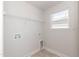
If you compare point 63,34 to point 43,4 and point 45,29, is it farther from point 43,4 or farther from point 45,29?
point 43,4

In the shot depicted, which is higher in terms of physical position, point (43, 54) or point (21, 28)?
point (21, 28)

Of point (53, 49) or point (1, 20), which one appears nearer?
point (1, 20)

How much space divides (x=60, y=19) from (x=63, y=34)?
0.53 feet

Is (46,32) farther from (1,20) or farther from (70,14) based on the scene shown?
(1,20)

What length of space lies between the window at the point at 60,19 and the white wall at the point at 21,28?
14cm

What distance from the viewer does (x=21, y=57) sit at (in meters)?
0.94

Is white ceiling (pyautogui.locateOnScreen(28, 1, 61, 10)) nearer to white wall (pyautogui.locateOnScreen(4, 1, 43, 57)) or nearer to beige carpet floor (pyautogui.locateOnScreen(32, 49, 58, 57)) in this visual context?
white wall (pyautogui.locateOnScreen(4, 1, 43, 57))

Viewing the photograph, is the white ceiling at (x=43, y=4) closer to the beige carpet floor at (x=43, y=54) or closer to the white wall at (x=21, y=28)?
the white wall at (x=21, y=28)

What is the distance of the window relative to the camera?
3.12 feet

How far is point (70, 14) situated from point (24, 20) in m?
0.48

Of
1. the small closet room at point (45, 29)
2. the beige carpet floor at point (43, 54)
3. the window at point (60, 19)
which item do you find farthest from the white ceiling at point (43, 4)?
the beige carpet floor at point (43, 54)

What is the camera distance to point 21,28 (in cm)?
93

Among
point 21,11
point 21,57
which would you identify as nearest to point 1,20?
point 21,11

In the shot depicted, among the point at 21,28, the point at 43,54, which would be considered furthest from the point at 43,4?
the point at 43,54
